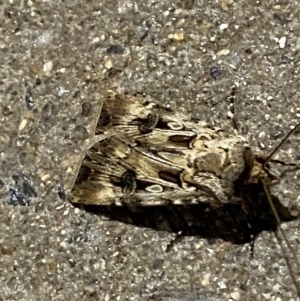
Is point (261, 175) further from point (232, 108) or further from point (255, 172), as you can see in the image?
point (232, 108)

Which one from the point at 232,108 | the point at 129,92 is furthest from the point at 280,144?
the point at 129,92

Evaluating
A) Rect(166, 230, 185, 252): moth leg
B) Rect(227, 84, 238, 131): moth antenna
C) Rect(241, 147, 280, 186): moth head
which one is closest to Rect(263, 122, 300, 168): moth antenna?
Rect(241, 147, 280, 186): moth head

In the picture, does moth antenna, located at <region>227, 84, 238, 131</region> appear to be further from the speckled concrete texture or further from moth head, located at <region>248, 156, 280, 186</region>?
moth head, located at <region>248, 156, 280, 186</region>

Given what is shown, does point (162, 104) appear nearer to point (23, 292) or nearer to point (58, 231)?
point (58, 231)

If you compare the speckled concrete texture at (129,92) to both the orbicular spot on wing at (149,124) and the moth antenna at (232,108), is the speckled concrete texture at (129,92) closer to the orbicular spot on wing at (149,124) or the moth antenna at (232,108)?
the moth antenna at (232,108)

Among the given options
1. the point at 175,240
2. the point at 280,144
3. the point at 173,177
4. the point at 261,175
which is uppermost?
the point at 280,144

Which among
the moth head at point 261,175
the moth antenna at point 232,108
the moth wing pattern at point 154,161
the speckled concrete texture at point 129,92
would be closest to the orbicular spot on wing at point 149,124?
the moth wing pattern at point 154,161

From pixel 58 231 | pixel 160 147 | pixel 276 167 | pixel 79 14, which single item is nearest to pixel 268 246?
pixel 276 167
